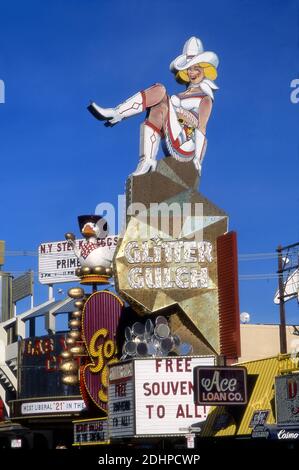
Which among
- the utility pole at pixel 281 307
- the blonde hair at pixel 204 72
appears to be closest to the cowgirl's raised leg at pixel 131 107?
the blonde hair at pixel 204 72

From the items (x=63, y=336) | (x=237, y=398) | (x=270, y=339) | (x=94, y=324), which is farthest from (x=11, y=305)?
(x=237, y=398)

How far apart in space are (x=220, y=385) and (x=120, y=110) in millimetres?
13151

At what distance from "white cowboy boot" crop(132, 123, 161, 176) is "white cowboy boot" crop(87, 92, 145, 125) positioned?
0.80m

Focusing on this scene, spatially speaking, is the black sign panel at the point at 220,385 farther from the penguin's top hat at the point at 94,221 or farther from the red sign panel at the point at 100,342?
the penguin's top hat at the point at 94,221

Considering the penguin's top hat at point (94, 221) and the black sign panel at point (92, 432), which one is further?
the penguin's top hat at point (94, 221)

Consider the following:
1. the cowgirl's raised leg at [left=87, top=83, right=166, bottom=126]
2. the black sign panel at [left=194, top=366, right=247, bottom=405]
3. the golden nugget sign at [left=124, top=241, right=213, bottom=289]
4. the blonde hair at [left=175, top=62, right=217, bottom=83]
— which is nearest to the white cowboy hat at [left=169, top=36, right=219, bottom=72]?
the blonde hair at [left=175, top=62, right=217, bottom=83]

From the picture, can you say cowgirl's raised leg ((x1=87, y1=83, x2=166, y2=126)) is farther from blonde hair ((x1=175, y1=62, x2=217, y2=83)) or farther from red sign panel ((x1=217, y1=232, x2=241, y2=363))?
red sign panel ((x1=217, y1=232, x2=241, y2=363))

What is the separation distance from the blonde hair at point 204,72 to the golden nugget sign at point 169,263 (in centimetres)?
815

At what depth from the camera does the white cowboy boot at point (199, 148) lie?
1597 inches

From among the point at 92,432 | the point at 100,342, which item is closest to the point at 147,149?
the point at 100,342

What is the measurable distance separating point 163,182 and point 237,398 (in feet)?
34.0

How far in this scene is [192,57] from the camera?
42.4 metres

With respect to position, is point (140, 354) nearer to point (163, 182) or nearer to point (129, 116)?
point (163, 182)

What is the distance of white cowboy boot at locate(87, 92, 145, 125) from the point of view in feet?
132
